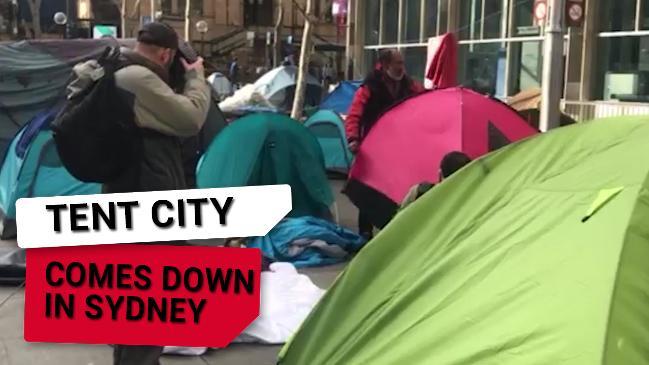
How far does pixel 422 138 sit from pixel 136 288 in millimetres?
3403

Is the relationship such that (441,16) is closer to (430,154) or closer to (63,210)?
(430,154)

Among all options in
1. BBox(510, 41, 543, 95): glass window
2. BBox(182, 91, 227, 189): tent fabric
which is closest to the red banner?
BBox(182, 91, 227, 189): tent fabric

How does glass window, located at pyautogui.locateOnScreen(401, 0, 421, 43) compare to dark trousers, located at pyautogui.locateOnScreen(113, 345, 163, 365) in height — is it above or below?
above

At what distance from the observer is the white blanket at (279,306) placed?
192 inches

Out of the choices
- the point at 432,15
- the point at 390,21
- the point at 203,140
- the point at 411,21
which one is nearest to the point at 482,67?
the point at 432,15

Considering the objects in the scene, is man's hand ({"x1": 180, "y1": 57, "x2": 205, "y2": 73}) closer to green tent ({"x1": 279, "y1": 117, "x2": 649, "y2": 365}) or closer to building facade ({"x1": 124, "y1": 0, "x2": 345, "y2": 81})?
green tent ({"x1": 279, "y1": 117, "x2": 649, "y2": 365})

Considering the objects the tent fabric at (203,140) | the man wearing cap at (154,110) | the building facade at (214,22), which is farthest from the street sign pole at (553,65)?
the building facade at (214,22)

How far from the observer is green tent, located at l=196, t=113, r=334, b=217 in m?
7.80

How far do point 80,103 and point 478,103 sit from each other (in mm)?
3394

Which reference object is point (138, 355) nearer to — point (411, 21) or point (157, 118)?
point (157, 118)

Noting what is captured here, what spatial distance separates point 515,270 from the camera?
265 centimetres

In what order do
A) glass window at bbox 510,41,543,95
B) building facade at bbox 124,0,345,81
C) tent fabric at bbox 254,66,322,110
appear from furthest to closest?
building facade at bbox 124,0,345,81, tent fabric at bbox 254,66,322,110, glass window at bbox 510,41,543,95

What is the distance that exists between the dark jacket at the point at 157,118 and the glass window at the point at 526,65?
12.1 m

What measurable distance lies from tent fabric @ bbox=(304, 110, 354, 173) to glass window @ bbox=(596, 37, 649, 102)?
4.70m
